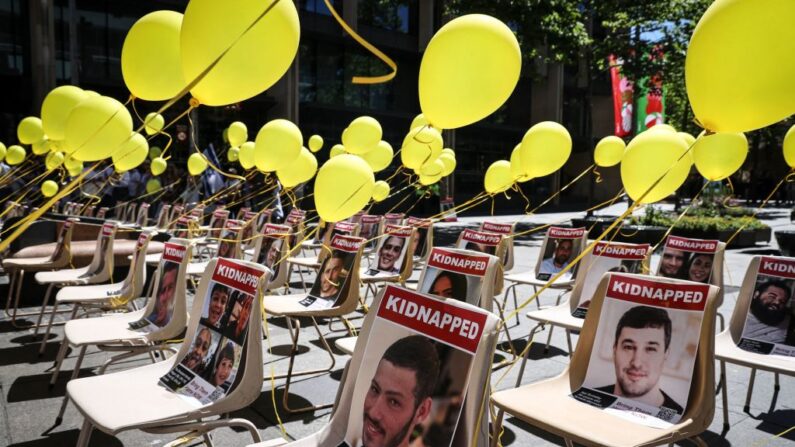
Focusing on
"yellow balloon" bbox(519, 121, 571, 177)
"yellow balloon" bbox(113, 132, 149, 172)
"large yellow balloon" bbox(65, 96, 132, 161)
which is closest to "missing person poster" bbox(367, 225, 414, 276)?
"yellow balloon" bbox(519, 121, 571, 177)

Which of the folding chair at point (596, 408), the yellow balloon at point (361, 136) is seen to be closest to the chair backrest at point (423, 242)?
the yellow balloon at point (361, 136)

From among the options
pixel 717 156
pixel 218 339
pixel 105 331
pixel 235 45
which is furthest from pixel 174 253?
pixel 717 156

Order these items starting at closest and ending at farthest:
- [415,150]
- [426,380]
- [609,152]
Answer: [426,380] < [415,150] < [609,152]

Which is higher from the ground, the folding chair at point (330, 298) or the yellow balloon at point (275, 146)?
the yellow balloon at point (275, 146)

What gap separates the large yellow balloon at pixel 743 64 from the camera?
1921mm

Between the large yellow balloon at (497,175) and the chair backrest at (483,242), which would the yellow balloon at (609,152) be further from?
the chair backrest at (483,242)

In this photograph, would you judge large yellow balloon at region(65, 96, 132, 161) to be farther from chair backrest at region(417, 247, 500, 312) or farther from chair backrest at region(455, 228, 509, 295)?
chair backrest at region(455, 228, 509, 295)

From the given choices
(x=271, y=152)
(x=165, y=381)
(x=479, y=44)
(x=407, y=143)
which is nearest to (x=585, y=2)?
(x=407, y=143)

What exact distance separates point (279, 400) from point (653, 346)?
248cm

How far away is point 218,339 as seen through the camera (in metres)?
2.58

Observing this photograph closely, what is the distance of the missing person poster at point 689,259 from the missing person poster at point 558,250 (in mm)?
921

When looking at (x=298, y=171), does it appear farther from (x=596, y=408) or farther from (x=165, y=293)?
(x=596, y=408)

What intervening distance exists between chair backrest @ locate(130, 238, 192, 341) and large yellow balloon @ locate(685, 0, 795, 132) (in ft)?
9.27

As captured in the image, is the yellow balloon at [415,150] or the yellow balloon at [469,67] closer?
the yellow balloon at [469,67]
